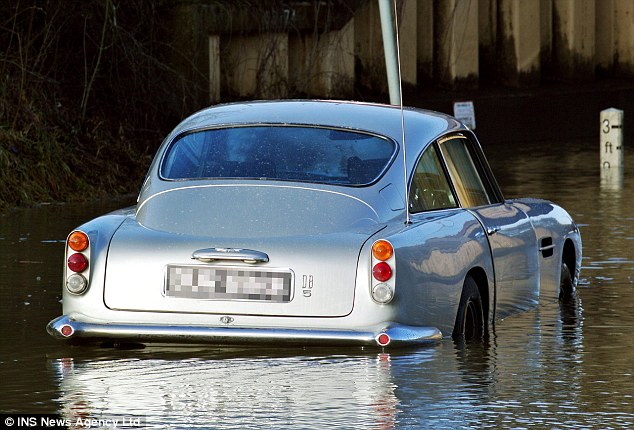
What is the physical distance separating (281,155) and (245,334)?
1324 mm

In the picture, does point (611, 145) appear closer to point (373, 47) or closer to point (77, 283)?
point (373, 47)

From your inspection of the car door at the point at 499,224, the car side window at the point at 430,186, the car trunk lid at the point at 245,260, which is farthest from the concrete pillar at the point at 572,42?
the car trunk lid at the point at 245,260

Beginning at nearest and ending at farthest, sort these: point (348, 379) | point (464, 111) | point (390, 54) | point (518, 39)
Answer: point (348, 379)
point (390, 54)
point (464, 111)
point (518, 39)

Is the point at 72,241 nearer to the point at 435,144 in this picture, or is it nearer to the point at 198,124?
the point at 198,124

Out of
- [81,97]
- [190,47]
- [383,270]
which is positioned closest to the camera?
[383,270]

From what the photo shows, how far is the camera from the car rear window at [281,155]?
9.52 metres

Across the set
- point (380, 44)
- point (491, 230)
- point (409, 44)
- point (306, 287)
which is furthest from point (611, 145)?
point (306, 287)

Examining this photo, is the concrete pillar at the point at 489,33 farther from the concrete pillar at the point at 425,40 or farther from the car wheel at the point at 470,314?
the car wheel at the point at 470,314

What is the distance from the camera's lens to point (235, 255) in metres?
8.72

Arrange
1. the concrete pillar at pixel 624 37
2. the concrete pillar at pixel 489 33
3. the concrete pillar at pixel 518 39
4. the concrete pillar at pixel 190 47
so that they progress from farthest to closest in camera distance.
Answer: the concrete pillar at pixel 624 37 < the concrete pillar at pixel 489 33 < the concrete pillar at pixel 518 39 < the concrete pillar at pixel 190 47

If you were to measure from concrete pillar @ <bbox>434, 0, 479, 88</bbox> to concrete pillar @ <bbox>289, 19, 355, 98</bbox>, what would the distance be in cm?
289

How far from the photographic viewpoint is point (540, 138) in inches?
1222

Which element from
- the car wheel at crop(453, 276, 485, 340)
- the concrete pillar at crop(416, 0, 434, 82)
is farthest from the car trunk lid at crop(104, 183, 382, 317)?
the concrete pillar at crop(416, 0, 434, 82)

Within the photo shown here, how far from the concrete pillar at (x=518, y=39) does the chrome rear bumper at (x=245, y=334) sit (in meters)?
23.2
